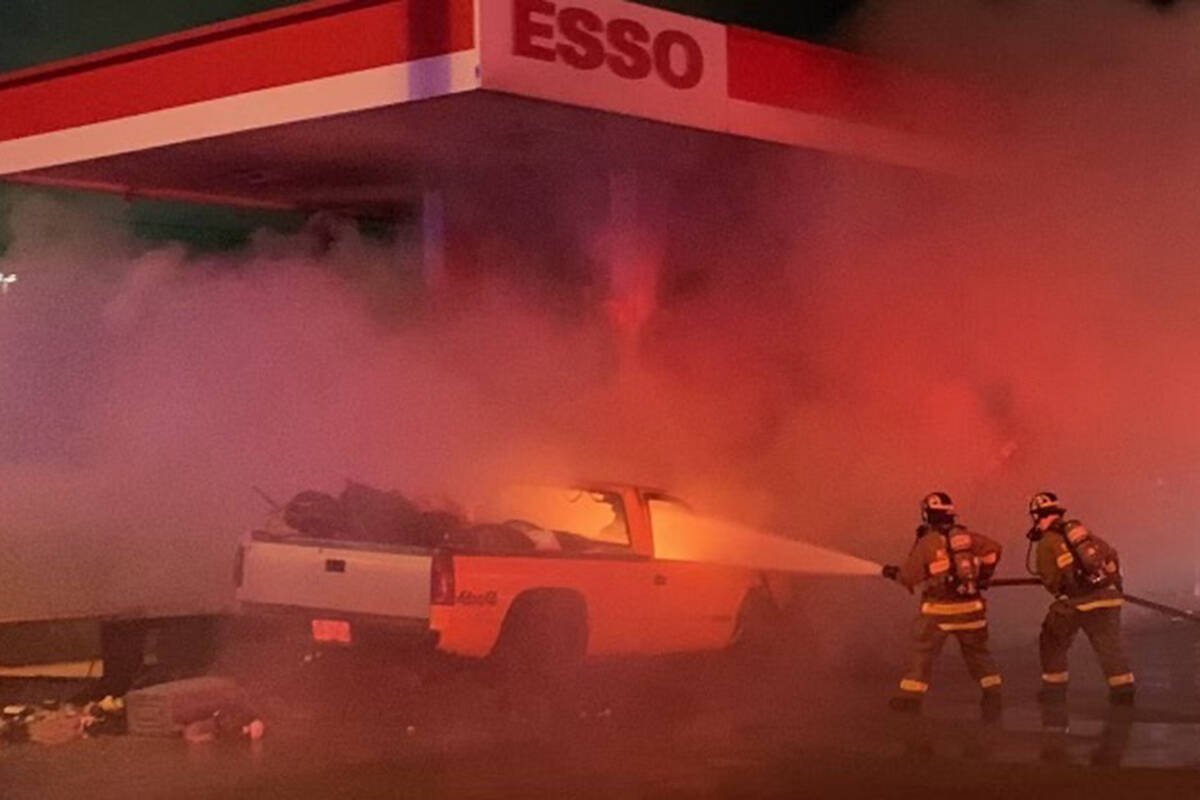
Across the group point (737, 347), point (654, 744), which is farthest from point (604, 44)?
point (654, 744)

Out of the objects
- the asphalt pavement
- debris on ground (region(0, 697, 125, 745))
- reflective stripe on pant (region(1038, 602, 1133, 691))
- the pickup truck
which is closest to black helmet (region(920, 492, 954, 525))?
reflective stripe on pant (region(1038, 602, 1133, 691))

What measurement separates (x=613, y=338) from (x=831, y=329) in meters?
1.98

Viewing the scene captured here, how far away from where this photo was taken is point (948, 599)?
37.9 ft

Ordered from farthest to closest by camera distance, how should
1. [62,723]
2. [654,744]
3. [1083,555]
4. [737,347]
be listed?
[737,347] → [1083,555] → [62,723] → [654,744]

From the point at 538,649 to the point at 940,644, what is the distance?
2.43m

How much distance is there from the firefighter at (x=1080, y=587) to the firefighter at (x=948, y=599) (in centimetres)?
56

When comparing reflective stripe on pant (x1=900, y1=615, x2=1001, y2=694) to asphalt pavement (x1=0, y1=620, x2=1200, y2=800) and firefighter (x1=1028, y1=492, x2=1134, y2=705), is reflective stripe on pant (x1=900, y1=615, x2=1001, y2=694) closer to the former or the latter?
asphalt pavement (x1=0, y1=620, x2=1200, y2=800)

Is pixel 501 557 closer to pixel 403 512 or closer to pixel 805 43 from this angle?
pixel 403 512

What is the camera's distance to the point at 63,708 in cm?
1189

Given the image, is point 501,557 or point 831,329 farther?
point 831,329

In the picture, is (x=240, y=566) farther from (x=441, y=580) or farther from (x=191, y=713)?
(x=441, y=580)

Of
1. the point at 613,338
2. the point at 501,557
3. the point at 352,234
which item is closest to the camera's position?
the point at 501,557

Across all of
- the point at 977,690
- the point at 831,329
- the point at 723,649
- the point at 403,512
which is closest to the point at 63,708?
the point at 403,512

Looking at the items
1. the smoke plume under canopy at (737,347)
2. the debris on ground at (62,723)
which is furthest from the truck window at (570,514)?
the debris on ground at (62,723)
